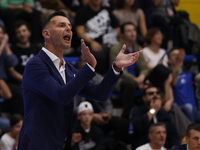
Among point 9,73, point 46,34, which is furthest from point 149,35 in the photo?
point 46,34

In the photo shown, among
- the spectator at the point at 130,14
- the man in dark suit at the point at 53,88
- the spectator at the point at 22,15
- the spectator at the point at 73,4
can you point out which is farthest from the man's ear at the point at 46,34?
the spectator at the point at 73,4

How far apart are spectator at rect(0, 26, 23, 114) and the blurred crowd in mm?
13

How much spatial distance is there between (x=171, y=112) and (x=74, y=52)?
5.76ft

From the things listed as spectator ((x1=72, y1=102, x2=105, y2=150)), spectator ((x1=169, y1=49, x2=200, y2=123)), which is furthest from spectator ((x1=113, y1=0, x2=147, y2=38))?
spectator ((x1=72, y1=102, x2=105, y2=150))

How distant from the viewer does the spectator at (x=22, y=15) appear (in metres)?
5.68

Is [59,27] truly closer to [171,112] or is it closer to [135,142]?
[135,142]

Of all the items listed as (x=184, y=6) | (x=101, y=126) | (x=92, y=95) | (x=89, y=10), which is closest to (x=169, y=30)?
(x=184, y=6)

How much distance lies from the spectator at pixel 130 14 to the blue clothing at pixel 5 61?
206 centimetres

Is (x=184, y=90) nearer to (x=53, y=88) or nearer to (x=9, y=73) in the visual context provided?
(x=9, y=73)

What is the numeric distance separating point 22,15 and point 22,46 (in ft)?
2.16

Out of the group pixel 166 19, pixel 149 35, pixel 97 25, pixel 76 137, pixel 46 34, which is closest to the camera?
pixel 46 34

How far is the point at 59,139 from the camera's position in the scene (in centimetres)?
220

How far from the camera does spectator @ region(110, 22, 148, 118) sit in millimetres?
5234

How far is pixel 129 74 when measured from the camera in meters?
5.47
